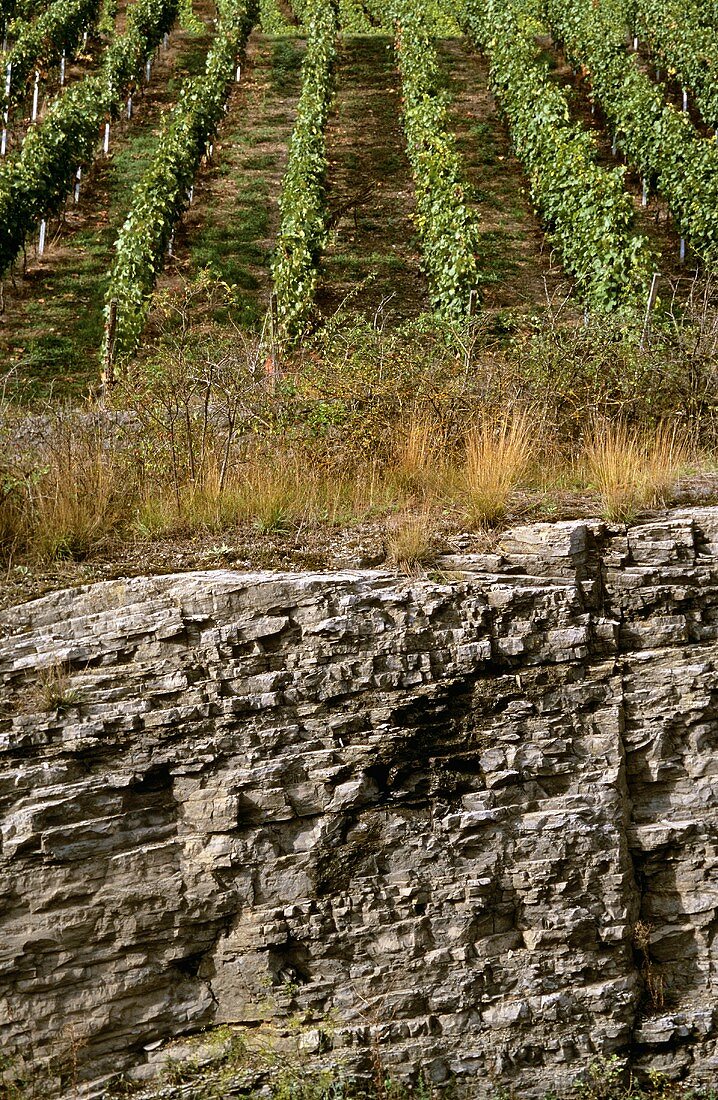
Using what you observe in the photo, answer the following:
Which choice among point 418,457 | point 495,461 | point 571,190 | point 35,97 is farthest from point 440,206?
point 35,97

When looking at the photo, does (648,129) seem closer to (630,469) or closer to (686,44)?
(686,44)

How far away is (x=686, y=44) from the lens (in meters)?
26.7

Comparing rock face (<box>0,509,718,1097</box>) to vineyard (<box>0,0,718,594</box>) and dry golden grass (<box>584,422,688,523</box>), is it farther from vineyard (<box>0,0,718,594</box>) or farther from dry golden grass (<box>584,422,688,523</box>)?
vineyard (<box>0,0,718,594</box>)

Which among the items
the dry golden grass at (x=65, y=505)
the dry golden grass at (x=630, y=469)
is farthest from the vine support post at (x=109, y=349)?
the dry golden grass at (x=630, y=469)

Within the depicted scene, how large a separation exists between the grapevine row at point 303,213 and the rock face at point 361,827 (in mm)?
7193

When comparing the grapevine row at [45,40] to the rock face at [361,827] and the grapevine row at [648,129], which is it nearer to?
the grapevine row at [648,129]

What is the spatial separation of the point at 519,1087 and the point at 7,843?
3223 mm

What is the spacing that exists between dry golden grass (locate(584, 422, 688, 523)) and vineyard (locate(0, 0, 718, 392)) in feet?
9.97

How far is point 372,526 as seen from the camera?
6453 millimetres

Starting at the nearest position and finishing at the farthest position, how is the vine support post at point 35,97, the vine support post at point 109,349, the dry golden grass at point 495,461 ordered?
1. the dry golden grass at point 495,461
2. the vine support post at point 109,349
3. the vine support post at point 35,97

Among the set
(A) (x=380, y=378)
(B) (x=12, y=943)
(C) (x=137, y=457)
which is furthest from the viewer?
(A) (x=380, y=378)

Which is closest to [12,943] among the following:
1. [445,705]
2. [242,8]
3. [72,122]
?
[445,705]

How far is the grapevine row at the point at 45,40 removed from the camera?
25.0m

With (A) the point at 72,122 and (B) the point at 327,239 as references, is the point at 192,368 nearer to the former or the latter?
(B) the point at 327,239
